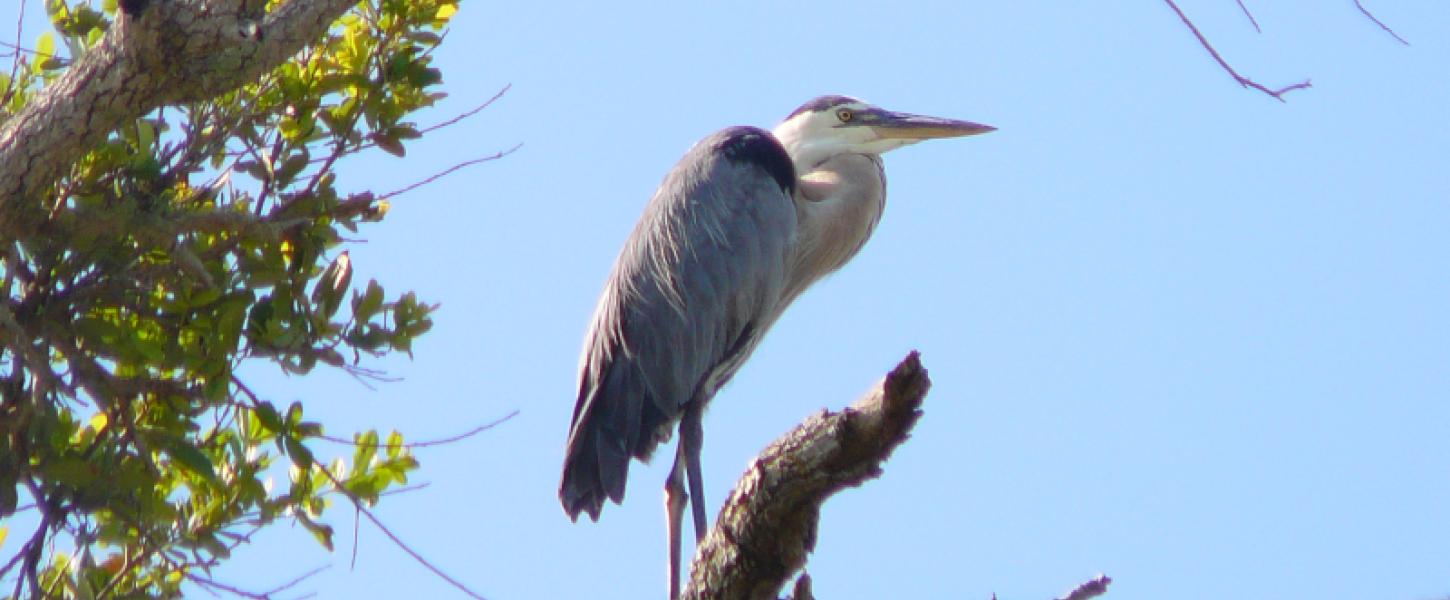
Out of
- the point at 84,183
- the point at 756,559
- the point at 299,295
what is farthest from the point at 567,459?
the point at 756,559

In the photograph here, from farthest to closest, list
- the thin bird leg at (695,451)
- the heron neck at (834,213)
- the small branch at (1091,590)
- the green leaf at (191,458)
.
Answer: the heron neck at (834,213)
the thin bird leg at (695,451)
the green leaf at (191,458)
the small branch at (1091,590)

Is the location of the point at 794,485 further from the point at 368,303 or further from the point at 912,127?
the point at 912,127

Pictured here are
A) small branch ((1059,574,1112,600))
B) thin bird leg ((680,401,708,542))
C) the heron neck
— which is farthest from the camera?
the heron neck

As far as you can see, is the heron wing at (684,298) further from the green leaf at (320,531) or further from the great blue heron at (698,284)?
the green leaf at (320,531)

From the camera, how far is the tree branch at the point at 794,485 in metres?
2.50

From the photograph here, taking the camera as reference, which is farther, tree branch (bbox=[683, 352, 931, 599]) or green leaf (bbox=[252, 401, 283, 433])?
green leaf (bbox=[252, 401, 283, 433])

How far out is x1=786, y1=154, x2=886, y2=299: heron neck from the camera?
19.7 ft

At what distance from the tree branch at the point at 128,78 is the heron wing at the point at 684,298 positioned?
2.38 m

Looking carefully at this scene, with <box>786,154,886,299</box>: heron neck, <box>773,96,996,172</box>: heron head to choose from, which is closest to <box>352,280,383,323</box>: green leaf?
<box>786,154,886,299</box>: heron neck

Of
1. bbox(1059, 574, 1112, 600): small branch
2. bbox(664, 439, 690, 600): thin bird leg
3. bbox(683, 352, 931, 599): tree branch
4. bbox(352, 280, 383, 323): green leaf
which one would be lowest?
bbox(1059, 574, 1112, 600): small branch

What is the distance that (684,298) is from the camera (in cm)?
546

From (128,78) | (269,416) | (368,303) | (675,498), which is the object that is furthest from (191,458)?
(675,498)

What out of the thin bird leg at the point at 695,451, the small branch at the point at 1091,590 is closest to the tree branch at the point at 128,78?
the small branch at the point at 1091,590

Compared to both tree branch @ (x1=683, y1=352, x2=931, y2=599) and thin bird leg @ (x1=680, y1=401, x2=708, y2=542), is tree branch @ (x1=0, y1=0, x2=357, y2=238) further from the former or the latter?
thin bird leg @ (x1=680, y1=401, x2=708, y2=542)
